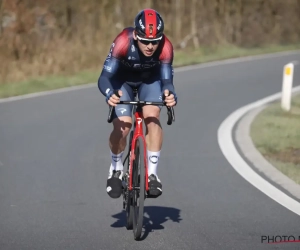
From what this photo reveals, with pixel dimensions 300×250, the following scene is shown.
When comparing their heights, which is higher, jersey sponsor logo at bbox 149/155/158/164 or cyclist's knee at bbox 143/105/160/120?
cyclist's knee at bbox 143/105/160/120

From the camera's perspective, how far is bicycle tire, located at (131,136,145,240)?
7.07 m

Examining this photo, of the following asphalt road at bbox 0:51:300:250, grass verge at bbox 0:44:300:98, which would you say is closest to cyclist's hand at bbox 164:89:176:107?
asphalt road at bbox 0:51:300:250

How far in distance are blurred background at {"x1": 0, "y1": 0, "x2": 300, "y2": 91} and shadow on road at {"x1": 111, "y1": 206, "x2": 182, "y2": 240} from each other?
14322 mm

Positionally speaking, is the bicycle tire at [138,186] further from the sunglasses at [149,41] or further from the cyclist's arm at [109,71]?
the sunglasses at [149,41]

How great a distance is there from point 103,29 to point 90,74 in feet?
20.1

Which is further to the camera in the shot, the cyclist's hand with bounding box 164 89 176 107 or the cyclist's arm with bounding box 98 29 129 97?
the cyclist's arm with bounding box 98 29 129 97

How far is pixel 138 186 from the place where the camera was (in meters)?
7.41

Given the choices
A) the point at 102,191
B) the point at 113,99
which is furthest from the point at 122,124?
the point at 102,191

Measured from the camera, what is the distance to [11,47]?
25.7 metres

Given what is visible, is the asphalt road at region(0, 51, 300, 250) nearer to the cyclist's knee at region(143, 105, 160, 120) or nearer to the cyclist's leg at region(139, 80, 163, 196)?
the cyclist's leg at region(139, 80, 163, 196)

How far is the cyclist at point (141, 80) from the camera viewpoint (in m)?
7.32

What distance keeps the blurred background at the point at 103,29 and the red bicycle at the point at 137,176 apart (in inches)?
600

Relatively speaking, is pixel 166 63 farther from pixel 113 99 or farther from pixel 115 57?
pixel 113 99

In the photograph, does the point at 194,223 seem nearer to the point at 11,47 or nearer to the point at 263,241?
the point at 263,241
